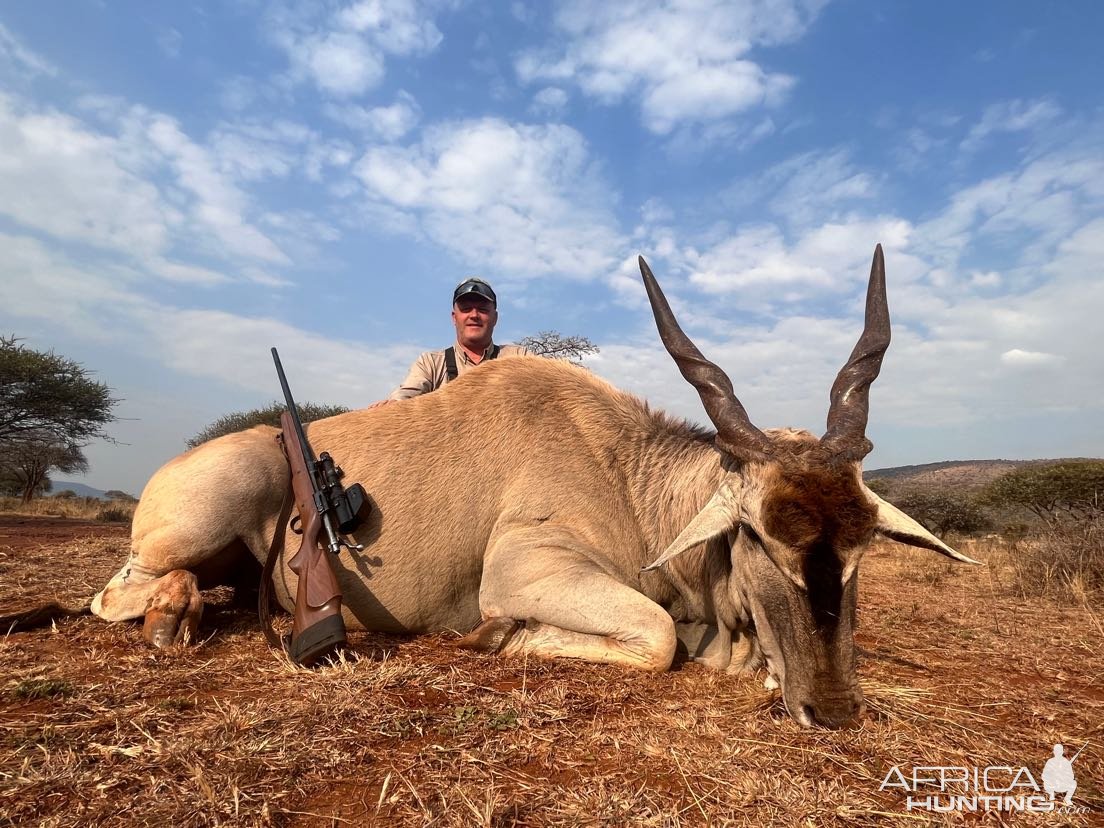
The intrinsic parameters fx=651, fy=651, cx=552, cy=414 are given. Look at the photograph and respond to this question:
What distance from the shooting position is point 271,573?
3791 mm

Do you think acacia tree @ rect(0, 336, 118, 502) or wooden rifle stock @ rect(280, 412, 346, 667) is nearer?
wooden rifle stock @ rect(280, 412, 346, 667)

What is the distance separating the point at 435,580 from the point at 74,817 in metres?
2.33

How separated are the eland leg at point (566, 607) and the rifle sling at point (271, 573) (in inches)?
43.6

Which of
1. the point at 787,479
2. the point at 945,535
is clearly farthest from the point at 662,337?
the point at 945,535

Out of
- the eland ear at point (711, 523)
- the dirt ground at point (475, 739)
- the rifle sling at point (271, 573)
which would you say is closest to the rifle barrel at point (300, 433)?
the rifle sling at point (271, 573)

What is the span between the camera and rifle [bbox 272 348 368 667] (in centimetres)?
315

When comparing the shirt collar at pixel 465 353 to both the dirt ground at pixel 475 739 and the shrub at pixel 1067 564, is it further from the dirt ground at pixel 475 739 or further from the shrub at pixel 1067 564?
the shrub at pixel 1067 564

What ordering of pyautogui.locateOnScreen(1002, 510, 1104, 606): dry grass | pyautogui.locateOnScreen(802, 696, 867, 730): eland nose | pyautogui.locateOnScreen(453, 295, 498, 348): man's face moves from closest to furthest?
1. pyautogui.locateOnScreen(802, 696, 867, 730): eland nose
2. pyautogui.locateOnScreen(1002, 510, 1104, 606): dry grass
3. pyautogui.locateOnScreen(453, 295, 498, 348): man's face

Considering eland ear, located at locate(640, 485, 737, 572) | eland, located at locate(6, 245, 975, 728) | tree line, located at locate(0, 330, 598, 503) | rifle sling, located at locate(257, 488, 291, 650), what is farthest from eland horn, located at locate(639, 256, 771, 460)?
tree line, located at locate(0, 330, 598, 503)

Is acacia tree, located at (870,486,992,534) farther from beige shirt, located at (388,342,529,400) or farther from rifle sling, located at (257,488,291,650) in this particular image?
rifle sling, located at (257,488,291,650)

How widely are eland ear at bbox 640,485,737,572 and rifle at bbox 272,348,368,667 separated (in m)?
1.61

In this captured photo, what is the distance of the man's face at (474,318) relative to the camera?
7215mm

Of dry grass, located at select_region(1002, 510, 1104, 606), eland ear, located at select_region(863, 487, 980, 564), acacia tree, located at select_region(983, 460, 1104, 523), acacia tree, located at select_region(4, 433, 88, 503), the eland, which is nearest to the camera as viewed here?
the eland

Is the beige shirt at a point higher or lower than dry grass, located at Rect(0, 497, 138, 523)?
higher
